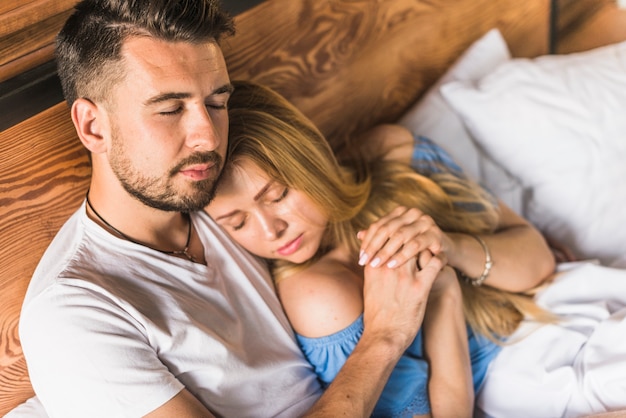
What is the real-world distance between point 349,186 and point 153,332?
1.69 ft

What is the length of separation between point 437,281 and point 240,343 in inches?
16.4

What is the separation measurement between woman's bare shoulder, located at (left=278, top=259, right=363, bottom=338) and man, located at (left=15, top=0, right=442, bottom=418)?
0.15ft

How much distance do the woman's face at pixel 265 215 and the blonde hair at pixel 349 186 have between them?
17 millimetres

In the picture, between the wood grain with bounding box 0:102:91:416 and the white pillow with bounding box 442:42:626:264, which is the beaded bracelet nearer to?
the white pillow with bounding box 442:42:626:264

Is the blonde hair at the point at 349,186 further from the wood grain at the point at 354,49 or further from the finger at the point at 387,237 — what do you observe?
the wood grain at the point at 354,49

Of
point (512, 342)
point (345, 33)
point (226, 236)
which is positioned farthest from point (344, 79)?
point (512, 342)

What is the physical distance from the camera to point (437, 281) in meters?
1.44

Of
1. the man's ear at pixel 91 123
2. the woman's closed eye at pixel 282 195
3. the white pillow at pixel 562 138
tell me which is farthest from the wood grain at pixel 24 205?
the white pillow at pixel 562 138

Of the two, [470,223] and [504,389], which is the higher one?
[470,223]

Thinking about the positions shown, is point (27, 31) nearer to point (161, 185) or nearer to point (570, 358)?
point (161, 185)

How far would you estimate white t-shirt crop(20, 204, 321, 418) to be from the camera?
1057mm

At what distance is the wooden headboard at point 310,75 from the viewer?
3.98 ft

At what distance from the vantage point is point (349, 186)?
4.80ft

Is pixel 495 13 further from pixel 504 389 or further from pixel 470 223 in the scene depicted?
pixel 504 389
